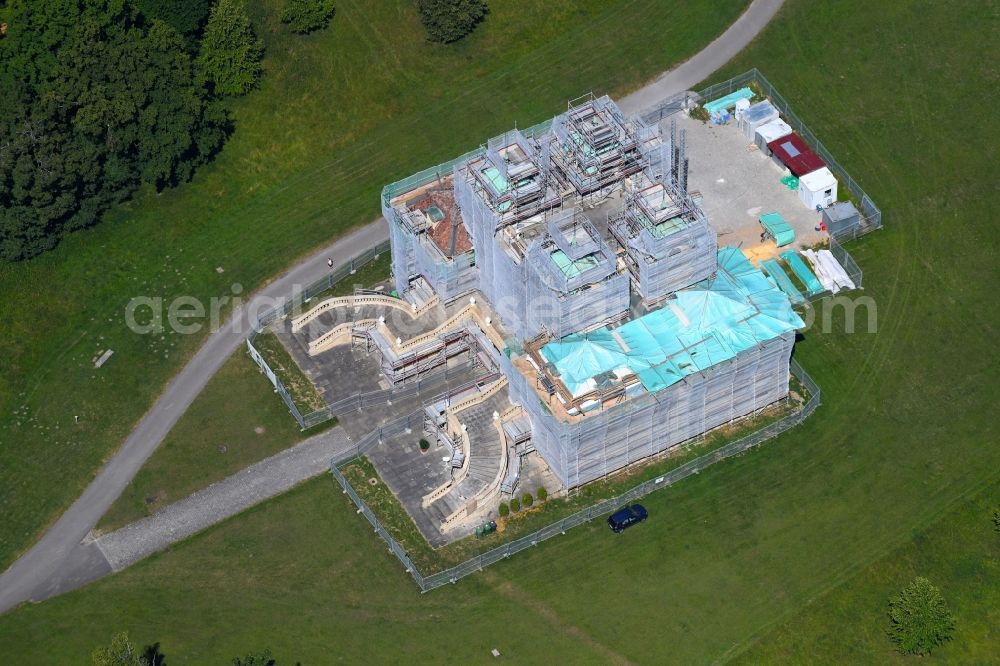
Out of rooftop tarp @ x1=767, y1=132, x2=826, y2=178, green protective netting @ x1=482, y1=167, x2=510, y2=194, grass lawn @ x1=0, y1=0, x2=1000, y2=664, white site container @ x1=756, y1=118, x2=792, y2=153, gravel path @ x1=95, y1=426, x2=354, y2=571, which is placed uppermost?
green protective netting @ x1=482, y1=167, x2=510, y2=194

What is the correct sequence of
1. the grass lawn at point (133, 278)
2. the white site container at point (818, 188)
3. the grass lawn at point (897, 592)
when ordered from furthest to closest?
the white site container at point (818, 188), the grass lawn at point (133, 278), the grass lawn at point (897, 592)

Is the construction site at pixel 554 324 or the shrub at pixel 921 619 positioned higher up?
the construction site at pixel 554 324

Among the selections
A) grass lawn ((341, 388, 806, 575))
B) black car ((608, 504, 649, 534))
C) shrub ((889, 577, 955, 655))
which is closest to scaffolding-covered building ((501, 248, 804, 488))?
grass lawn ((341, 388, 806, 575))

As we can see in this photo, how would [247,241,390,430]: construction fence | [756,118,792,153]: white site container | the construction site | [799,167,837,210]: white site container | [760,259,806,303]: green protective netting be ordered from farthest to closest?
1. [756,118,792,153]: white site container
2. [799,167,837,210]: white site container
3. [760,259,806,303]: green protective netting
4. [247,241,390,430]: construction fence
5. the construction site

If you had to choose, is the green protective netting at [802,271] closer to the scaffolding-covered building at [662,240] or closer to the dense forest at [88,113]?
the scaffolding-covered building at [662,240]

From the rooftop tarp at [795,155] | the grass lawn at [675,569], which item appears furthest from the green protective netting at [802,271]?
the rooftop tarp at [795,155]

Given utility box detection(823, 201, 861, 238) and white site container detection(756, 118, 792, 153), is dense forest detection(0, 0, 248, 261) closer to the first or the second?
white site container detection(756, 118, 792, 153)
